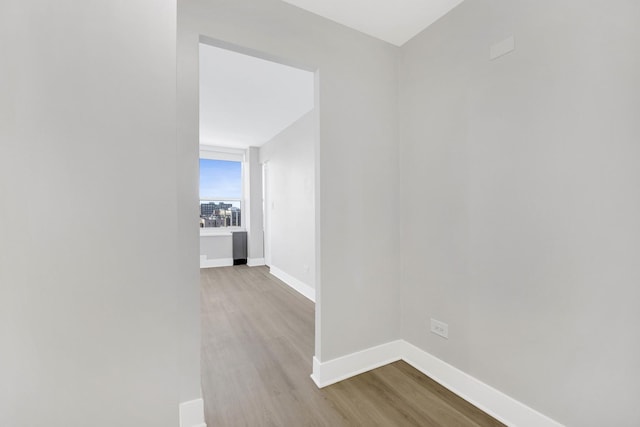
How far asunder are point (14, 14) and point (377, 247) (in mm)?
2066

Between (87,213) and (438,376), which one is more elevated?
(87,213)

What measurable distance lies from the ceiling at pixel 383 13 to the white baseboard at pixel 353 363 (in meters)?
2.55

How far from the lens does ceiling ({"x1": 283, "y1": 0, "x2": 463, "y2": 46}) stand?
5.61ft

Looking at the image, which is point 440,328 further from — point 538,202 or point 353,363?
point 538,202

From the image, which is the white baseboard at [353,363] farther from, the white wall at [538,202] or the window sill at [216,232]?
the window sill at [216,232]

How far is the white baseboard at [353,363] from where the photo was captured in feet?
5.96

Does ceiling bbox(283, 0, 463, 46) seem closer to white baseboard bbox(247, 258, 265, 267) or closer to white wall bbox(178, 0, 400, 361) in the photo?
white wall bbox(178, 0, 400, 361)

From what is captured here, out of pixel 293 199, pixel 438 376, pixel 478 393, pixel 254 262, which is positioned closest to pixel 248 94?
pixel 293 199

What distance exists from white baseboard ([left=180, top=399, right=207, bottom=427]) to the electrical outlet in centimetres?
164

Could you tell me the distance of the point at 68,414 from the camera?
565mm

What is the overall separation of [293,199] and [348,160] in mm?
2491

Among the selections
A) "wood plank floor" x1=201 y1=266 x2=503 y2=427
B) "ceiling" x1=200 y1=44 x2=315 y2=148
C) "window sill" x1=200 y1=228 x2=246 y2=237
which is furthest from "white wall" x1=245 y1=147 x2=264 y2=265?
"wood plank floor" x1=201 y1=266 x2=503 y2=427

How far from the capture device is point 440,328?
1.86 metres

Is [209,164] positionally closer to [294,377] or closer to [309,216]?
[309,216]
